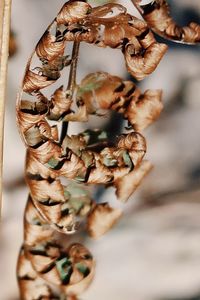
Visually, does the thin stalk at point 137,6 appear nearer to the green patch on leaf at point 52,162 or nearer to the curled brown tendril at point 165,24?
the curled brown tendril at point 165,24

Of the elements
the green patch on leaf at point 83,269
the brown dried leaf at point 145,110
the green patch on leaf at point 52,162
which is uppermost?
the brown dried leaf at point 145,110

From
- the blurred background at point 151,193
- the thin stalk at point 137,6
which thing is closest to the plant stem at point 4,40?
the blurred background at point 151,193

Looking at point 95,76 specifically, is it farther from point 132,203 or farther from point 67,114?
point 132,203

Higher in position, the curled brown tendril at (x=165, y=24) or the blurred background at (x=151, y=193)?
the curled brown tendril at (x=165, y=24)

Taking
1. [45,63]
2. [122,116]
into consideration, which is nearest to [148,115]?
[122,116]

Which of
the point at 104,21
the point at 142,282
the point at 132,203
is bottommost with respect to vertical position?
the point at 142,282

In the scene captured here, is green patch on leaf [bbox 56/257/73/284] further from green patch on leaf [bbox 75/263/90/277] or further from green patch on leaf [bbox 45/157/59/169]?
green patch on leaf [bbox 45/157/59/169]

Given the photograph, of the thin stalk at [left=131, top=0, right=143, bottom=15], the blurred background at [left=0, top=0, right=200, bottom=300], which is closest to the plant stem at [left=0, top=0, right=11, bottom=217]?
the blurred background at [left=0, top=0, right=200, bottom=300]
